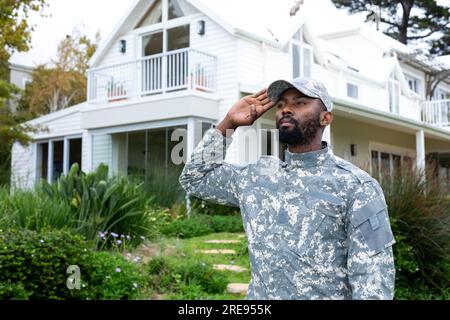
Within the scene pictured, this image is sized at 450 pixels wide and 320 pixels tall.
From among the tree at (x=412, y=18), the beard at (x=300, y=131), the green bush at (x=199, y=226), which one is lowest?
the green bush at (x=199, y=226)

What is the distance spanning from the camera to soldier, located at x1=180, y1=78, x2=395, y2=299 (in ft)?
6.26

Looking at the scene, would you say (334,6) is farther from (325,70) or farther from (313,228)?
(313,228)

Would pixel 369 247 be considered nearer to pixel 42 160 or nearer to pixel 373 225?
pixel 373 225

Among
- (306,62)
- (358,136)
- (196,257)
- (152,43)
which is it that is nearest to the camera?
(196,257)

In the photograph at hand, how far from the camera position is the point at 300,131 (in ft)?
6.83

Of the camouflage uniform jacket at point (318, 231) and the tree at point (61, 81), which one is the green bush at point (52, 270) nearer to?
the camouflage uniform jacket at point (318, 231)

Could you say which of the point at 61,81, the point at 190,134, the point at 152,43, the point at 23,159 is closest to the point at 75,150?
the point at 23,159

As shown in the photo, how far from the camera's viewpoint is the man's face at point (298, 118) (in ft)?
6.82

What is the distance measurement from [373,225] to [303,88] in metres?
0.57

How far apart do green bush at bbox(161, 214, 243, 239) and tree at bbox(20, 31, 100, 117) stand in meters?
16.7

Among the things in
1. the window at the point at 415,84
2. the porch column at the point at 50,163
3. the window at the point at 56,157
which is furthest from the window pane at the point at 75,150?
the window at the point at 415,84

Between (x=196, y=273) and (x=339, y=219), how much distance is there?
4.47 m

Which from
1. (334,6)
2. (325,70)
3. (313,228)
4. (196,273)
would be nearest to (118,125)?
(325,70)

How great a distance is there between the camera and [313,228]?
1.99m
